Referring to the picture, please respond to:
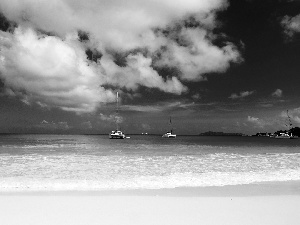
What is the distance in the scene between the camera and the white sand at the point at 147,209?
7289 mm

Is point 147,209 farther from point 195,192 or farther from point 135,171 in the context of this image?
point 135,171

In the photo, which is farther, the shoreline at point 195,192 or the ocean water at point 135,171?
the ocean water at point 135,171

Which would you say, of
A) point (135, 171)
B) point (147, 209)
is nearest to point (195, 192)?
point (147, 209)

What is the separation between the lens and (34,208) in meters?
8.40

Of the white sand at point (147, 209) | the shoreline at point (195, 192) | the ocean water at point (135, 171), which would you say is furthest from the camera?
the ocean water at point (135, 171)

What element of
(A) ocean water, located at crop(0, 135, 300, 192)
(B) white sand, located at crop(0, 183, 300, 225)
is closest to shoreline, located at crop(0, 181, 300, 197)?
(B) white sand, located at crop(0, 183, 300, 225)

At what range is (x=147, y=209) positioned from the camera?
27.5ft

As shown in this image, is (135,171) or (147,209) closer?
(147,209)

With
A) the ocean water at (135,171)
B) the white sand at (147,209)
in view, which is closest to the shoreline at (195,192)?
the white sand at (147,209)

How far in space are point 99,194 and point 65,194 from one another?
4.45 ft

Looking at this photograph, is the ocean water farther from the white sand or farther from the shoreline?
the white sand

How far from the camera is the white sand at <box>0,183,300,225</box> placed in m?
7.29

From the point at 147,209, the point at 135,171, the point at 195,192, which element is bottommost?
the point at 135,171

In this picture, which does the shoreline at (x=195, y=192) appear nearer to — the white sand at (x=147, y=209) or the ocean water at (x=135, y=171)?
the white sand at (x=147, y=209)
